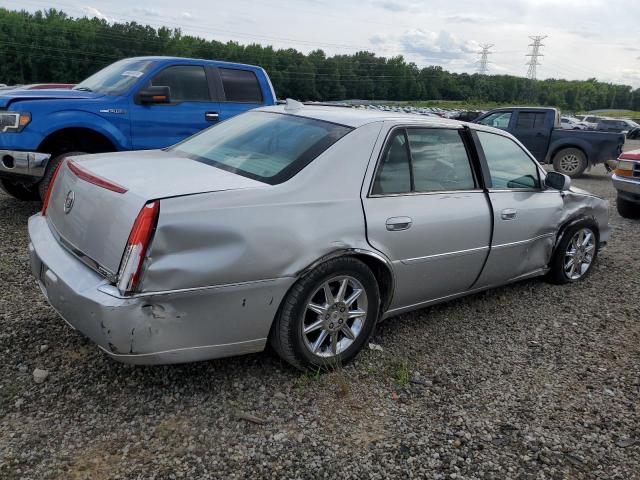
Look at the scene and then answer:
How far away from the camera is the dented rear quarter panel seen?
2.45 m

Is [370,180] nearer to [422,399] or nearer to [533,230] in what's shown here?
[422,399]

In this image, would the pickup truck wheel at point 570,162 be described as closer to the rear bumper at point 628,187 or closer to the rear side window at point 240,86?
the rear bumper at point 628,187

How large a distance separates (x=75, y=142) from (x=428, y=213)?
439 centimetres

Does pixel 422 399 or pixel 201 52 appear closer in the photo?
pixel 422 399

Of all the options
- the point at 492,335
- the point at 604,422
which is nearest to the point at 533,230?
the point at 492,335

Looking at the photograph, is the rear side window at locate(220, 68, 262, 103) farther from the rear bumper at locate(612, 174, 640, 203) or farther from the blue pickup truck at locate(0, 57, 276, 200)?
the rear bumper at locate(612, 174, 640, 203)

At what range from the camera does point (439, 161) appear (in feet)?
11.9

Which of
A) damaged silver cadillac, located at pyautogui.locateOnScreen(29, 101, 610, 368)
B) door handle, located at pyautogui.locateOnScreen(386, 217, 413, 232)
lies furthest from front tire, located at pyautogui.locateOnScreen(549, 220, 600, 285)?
door handle, located at pyautogui.locateOnScreen(386, 217, 413, 232)

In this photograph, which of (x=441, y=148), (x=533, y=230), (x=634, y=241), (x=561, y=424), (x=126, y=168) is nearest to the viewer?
(x=561, y=424)

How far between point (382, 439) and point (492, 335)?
1.56 metres

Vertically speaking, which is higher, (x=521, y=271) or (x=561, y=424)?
(x=521, y=271)

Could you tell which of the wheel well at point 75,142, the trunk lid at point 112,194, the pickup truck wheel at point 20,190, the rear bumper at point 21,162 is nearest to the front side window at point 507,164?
the trunk lid at point 112,194

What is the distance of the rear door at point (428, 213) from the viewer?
321 cm

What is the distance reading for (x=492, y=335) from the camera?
12.6ft
